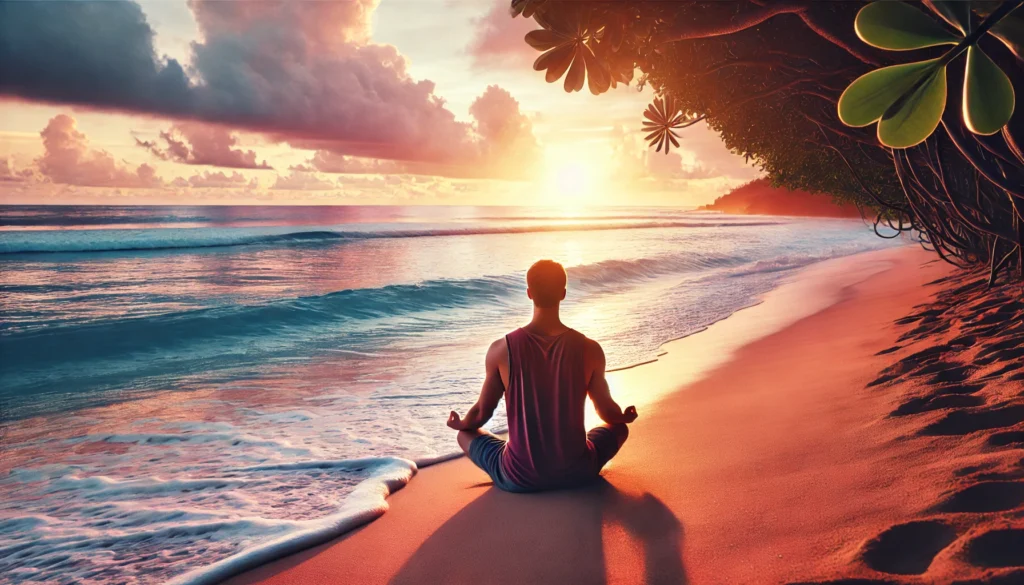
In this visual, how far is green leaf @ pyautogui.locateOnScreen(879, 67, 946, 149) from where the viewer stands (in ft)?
4.45

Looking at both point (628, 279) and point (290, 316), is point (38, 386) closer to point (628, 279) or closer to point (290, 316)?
point (290, 316)

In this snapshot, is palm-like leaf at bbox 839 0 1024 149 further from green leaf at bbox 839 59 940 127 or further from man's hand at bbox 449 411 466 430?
man's hand at bbox 449 411 466 430

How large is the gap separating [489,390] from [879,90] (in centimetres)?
250

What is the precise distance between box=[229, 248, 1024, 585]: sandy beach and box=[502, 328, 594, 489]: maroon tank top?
175 mm

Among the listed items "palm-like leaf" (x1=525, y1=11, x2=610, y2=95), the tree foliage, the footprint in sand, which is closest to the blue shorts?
the footprint in sand

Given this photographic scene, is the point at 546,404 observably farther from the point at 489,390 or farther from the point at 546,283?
the point at 546,283

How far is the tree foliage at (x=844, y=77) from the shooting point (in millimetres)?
1385

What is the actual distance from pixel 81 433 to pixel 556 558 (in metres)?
5.07

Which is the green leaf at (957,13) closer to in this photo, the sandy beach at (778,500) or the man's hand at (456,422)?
the sandy beach at (778,500)

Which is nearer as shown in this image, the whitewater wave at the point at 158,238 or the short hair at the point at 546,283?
the short hair at the point at 546,283

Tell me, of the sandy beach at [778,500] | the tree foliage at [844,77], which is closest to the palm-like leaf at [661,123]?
Answer: the tree foliage at [844,77]

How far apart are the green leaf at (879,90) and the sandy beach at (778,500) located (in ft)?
5.06

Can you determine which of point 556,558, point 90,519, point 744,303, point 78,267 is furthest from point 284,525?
point 78,267

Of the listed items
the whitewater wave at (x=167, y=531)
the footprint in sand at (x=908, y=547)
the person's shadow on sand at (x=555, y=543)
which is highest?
the footprint in sand at (x=908, y=547)
